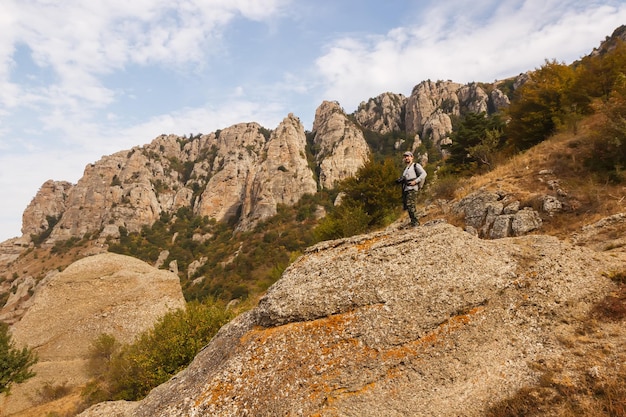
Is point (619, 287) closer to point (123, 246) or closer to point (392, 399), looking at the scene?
point (392, 399)

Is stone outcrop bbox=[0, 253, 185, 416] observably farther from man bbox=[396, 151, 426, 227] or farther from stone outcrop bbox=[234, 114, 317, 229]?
stone outcrop bbox=[234, 114, 317, 229]

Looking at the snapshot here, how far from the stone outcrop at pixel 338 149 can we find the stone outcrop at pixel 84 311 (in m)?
81.3

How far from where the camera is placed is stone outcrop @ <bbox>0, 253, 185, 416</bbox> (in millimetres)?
30970

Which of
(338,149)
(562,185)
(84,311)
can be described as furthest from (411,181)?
(338,149)

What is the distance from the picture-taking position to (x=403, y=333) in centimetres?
611

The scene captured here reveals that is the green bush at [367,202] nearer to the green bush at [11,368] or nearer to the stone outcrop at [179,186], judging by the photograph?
the green bush at [11,368]

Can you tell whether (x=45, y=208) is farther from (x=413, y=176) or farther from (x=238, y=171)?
(x=413, y=176)

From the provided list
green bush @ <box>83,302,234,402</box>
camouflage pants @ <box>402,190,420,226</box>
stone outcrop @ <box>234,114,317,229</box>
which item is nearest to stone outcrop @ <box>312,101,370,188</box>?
stone outcrop @ <box>234,114,317,229</box>

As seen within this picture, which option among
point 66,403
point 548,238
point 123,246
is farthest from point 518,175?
point 123,246

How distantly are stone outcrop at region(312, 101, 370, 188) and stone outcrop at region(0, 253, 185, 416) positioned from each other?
267 ft

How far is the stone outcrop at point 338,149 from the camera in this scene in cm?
11831

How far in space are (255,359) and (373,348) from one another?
2380 millimetres

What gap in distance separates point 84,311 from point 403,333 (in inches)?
1560

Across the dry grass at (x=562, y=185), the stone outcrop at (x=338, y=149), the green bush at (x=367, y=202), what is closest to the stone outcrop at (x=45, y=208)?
the stone outcrop at (x=338, y=149)
